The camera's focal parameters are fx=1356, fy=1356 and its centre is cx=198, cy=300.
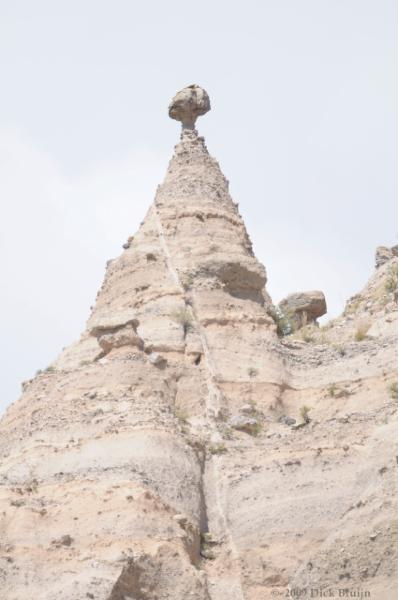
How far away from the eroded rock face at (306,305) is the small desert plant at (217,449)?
10.7 metres

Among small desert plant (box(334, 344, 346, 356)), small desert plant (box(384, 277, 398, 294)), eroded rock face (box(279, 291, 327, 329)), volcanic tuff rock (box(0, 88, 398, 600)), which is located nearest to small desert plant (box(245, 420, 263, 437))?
volcanic tuff rock (box(0, 88, 398, 600))

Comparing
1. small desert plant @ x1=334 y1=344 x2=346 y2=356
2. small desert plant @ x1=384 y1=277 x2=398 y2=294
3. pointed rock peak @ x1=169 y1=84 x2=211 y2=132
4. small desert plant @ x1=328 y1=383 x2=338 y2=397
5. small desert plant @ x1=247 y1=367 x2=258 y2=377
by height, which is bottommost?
small desert plant @ x1=328 y1=383 x2=338 y2=397

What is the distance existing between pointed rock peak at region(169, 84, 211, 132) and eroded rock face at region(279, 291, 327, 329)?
5267 millimetres

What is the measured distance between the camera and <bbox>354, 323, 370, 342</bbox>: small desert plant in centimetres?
2903

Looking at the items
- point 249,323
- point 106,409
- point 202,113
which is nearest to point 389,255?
point 202,113

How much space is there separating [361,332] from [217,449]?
5.80 m

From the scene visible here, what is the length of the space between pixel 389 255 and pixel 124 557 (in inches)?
806

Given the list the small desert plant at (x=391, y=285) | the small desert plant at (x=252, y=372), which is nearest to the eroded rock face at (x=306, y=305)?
the small desert plant at (x=391, y=285)

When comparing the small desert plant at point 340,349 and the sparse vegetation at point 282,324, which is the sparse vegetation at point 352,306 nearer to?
the sparse vegetation at point 282,324

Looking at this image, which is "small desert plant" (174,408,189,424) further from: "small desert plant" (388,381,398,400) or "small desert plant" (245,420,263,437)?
"small desert plant" (388,381,398,400)

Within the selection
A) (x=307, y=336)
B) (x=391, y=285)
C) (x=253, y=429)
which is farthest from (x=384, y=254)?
(x=253, y=429)

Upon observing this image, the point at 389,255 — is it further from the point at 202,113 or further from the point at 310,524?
the point at 310,524

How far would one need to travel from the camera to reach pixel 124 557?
21.2 m

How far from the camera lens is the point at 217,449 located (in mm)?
24906
